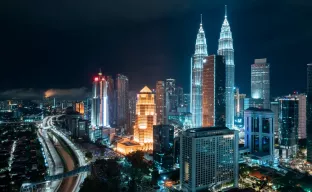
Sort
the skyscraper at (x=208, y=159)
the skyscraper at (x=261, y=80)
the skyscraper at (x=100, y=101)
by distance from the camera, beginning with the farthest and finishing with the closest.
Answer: the skyscraper at (x=261, y=80), the skyscraper at (x=100, y=101), the skyscraper at (x=208, y=159)

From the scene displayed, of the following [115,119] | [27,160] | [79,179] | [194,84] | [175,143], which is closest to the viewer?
[79,179]

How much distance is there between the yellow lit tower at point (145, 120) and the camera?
20375 mm

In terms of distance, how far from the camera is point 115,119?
28.9m

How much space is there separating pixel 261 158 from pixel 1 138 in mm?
18936

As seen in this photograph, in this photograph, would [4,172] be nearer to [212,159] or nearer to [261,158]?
[212,159]

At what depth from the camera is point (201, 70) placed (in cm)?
2408

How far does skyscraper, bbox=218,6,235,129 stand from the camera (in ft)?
70.9

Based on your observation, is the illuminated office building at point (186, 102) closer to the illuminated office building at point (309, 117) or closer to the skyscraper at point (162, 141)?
the skyscraper at point (162, 141)

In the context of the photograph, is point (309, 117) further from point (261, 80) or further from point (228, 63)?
point (261, 80)

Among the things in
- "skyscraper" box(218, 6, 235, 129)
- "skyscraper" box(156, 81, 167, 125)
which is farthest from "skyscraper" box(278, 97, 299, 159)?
"skyscraper" box(156, 81, 167, 125)

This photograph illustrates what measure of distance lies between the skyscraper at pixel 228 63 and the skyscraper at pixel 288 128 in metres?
3.95

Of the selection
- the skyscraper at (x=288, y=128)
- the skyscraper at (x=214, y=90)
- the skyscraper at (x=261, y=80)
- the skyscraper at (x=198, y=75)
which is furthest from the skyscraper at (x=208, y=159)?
the skyscraper at (x=261, y=80)

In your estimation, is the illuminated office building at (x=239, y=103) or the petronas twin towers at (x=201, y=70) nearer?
the petronas twin towers at (x=201, y=70)

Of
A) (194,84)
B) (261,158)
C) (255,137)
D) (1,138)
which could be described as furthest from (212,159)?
(1,138)
